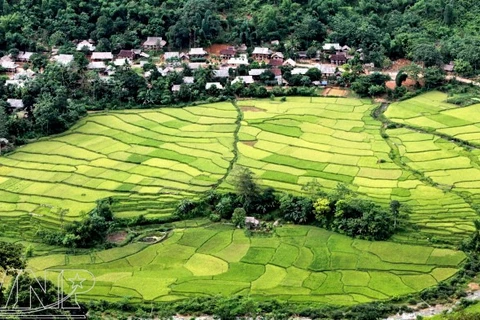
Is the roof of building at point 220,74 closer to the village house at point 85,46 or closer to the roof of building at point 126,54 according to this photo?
the roof of building at point 126,54

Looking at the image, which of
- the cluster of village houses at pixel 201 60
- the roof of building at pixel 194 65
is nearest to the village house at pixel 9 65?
the cluster of village houses at pixel 201 60

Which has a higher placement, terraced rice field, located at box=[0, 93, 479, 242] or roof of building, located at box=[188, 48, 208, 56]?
roof of building, located at box=[188, 48, 208, 56]

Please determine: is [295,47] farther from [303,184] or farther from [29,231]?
[29,231]

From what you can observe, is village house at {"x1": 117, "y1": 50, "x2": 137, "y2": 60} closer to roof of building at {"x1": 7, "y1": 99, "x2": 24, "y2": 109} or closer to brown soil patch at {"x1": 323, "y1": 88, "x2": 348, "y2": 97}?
roof of building at {"x1": 7, "y1": 99, "x2": 24, "y2": 109}

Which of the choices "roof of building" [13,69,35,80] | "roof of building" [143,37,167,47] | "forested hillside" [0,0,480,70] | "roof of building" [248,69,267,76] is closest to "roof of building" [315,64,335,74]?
"forested hillside" [0,0,480,70]

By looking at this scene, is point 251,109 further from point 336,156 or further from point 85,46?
point 85,46

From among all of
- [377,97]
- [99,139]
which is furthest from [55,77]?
[377,97]

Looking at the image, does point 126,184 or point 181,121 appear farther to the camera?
point 181,121
